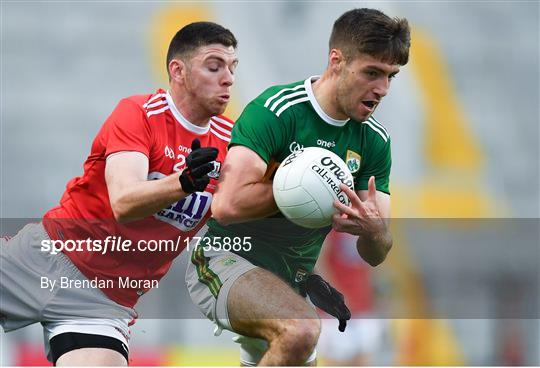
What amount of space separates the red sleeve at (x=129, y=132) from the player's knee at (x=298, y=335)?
1.12 m

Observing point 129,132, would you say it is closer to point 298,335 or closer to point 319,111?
point 319,111

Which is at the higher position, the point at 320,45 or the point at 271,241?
the point at 320,45

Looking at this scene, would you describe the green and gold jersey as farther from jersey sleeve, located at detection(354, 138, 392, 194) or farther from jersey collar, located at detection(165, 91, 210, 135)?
jersey collar, located at detection(165, 91, 210, 135)

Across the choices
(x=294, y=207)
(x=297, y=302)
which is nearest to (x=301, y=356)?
(x=297, y=302)

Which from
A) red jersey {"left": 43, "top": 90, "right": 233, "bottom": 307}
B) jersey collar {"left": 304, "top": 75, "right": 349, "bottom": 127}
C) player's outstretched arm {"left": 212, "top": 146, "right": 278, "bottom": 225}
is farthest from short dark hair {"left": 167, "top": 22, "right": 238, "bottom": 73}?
player's outstretched arm {"left": 212, "top": 146, "right": 278, "bottom": 225}

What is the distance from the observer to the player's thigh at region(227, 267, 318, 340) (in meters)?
3.73

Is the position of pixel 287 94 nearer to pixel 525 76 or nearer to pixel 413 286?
pixel 413 286

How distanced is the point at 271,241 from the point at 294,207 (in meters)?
0.47

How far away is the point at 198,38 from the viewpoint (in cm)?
459

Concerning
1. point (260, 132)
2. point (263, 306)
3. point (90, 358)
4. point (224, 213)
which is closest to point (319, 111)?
point (260, 132)

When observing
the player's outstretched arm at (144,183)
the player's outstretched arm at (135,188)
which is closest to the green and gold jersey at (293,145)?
the player's outstretched arm at (144,183)

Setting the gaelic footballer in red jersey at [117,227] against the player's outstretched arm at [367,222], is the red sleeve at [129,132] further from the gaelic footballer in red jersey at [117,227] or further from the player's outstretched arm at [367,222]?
the player's outstretched arm at [367,222]

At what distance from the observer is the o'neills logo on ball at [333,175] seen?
3904 millimetres

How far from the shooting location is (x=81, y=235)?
4445mm
